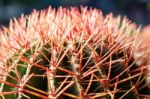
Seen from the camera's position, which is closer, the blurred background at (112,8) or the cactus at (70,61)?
the cactus at (70,61)

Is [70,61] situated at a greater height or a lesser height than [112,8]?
lesser

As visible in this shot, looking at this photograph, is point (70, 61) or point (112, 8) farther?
point (112, 8)

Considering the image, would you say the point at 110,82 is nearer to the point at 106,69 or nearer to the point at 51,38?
the point at 106,69

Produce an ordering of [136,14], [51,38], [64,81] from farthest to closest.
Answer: [136,14] → [51,38] → [64,81]

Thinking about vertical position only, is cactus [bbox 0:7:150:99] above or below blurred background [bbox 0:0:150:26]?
below

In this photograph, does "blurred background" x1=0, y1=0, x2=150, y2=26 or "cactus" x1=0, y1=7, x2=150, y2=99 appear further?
"blurred background" x1=0, y1=0, x2=150, y2=26

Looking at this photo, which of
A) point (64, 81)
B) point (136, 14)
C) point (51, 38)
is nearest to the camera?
point (64, 81)

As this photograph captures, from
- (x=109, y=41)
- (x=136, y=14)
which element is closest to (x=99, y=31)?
(x=109, y=41)

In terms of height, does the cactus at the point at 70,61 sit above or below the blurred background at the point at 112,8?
below
